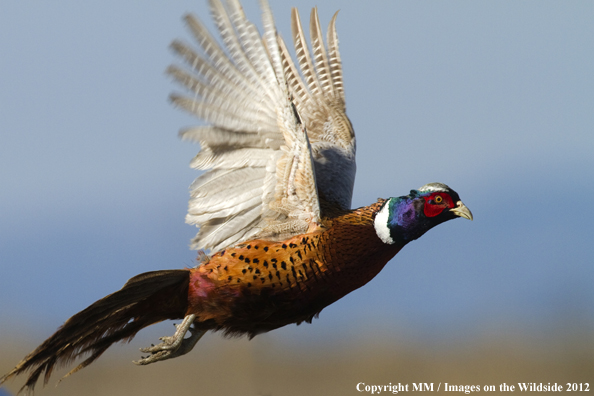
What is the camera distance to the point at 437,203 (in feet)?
18.1

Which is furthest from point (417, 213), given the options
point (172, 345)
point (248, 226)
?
point (172, 345)

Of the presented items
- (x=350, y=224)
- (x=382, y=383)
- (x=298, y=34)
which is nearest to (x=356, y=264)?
(x=350, y=224)

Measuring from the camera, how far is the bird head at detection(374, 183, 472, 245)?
5.47 meters

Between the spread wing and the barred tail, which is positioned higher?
the spread wing

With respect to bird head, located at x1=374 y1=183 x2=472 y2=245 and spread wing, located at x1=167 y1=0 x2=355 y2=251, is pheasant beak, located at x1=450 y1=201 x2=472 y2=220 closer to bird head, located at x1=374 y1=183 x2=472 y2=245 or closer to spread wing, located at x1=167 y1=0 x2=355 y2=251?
bird head, located at x1=374 y1=183 x2=472 y2=245

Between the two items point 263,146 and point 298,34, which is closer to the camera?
point 263,146

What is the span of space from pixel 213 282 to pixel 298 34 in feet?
9.26

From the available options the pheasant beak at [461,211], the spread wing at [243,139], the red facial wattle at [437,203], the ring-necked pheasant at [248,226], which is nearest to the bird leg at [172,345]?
the ring-necked pheasant at [248,226]

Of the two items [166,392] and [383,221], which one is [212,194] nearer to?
[383,221]

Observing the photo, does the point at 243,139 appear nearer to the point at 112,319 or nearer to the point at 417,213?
the point at 417,213

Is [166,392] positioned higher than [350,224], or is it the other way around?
[350,224]

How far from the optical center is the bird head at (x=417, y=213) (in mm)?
5473

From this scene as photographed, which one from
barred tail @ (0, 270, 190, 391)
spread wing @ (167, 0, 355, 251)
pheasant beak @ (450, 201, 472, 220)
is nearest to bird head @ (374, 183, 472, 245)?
pheasant beak @ (450, 201, 472, 220)

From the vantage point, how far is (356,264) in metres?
5.38
